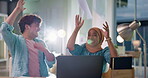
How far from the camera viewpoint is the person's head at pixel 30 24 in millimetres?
1454

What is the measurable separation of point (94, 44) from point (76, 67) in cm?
35

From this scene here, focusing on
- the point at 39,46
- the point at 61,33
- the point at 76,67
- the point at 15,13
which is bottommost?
the point at 76,67

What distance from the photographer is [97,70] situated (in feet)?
4.05

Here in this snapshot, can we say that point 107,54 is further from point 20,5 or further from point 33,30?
point 20,5

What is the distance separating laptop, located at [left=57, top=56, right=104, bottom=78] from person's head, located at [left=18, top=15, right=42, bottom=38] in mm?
357

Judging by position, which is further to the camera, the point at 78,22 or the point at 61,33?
the point at 61,33

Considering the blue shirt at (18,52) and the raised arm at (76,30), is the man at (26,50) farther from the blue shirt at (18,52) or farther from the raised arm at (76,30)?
the raised arm at (76,30)

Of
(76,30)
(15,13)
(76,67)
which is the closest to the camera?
(76,67)

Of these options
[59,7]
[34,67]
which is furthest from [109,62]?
[59,7]

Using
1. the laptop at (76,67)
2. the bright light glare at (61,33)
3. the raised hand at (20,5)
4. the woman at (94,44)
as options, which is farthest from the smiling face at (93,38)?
the bright light glare at (61,33)

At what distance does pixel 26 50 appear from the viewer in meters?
1.42

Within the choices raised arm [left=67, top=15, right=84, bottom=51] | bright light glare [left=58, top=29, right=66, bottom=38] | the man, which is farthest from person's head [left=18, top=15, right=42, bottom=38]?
bright light glare [left=58, top=29, right=66, bottom=38]

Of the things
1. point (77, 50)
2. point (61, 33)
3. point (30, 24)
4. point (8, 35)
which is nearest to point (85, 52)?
point (77, 50)

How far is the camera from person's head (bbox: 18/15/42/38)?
4.77 feet
